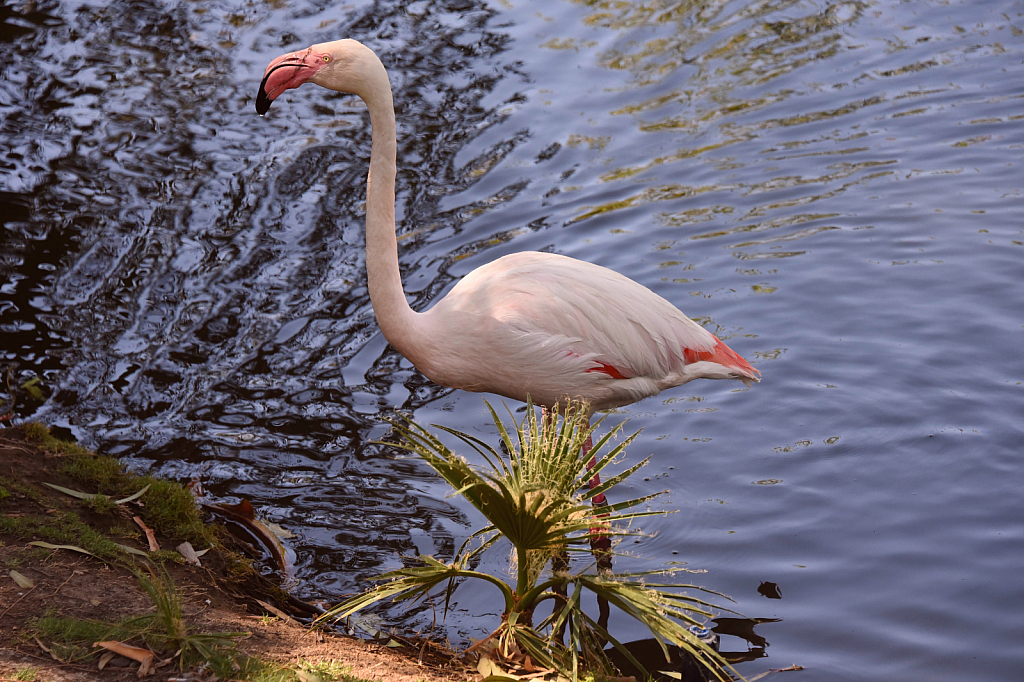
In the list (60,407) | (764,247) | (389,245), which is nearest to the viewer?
(389,245)

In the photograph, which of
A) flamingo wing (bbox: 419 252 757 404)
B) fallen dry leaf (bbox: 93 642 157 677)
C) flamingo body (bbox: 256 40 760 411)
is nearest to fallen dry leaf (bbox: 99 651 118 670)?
fallen dry leaf (bbox: 93 642 157 677)

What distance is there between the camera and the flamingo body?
437cm

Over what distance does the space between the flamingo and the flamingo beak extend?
0.08 feet

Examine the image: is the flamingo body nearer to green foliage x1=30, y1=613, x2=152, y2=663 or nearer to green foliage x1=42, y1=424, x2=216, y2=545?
green foliage x1=42, y1=424, x2=216, y2=545

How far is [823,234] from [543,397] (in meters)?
3.56

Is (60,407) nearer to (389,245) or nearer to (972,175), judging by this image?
(389,245)

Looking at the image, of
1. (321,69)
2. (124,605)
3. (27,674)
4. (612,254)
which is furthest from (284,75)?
(612,254)

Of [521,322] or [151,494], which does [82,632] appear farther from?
[521,322]

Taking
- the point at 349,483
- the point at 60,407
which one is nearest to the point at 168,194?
the point at 60,407

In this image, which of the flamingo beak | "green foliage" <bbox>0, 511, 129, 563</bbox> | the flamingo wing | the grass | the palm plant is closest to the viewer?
the palm plant

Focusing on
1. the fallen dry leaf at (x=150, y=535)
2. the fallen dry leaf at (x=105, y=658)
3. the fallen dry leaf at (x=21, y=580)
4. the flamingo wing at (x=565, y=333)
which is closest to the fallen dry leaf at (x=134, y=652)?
the fallen dry leaf at (x=105, y=658)

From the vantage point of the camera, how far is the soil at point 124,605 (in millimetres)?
3156

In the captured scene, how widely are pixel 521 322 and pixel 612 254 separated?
3.12 meters

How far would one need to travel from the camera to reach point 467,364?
4.65m
